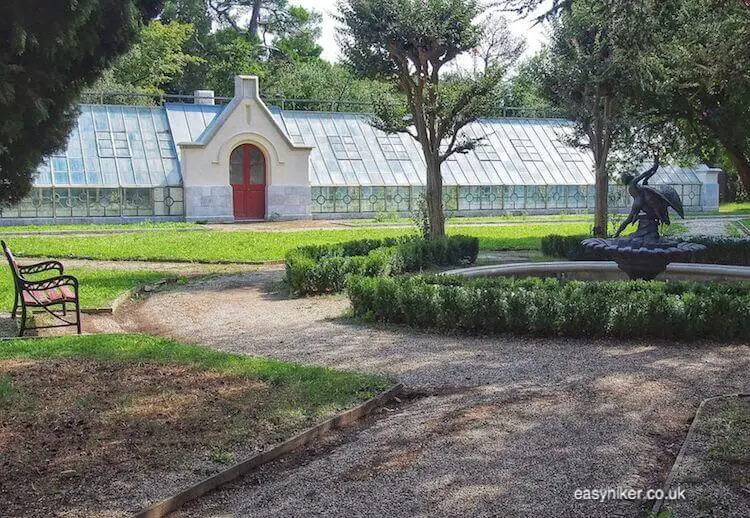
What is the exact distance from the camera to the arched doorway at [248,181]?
1341 inches

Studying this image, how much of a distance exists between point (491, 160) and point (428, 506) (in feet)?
110

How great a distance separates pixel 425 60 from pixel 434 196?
3069 mm

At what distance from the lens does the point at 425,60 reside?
59.9 feet

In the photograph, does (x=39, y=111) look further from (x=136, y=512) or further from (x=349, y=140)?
(x=349, y=140)

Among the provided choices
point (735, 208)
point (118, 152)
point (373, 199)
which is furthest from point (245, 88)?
point (735, 208)

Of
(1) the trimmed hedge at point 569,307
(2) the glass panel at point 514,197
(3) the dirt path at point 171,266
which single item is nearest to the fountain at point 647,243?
(1) the trimmed hedge at point 569,307

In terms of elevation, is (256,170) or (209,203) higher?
(256,170)

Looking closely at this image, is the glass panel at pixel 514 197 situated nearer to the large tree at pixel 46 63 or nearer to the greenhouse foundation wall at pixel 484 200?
the greenhouse foundation wall at pixel 484 200

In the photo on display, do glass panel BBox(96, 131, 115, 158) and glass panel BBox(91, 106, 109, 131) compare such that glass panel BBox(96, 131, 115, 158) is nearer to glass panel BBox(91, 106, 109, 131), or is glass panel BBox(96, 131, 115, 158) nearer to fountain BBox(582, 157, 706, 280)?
glass panel BBox(91, 106, 109, 131)

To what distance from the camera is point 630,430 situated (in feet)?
18.7

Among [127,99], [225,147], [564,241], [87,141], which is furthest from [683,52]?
[127,99]

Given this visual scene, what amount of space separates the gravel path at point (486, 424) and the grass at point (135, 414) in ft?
1.17

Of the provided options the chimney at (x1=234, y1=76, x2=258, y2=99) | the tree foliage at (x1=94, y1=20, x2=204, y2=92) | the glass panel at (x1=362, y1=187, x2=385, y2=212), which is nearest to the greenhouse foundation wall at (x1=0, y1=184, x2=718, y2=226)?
the glass panel at (x1=362, y1=187, x2=385, y2=212)

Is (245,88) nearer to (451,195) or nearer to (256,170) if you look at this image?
(256,170)
